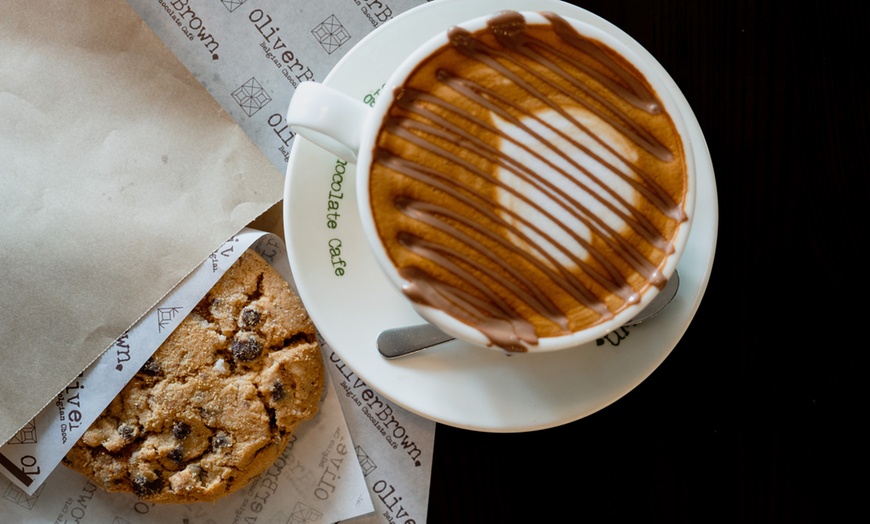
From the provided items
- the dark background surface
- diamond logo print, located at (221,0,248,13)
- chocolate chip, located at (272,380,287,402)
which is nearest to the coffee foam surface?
the dark background surface

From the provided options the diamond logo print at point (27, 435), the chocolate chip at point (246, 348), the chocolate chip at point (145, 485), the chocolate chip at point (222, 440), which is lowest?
the chocolate chip at point (222, 440)

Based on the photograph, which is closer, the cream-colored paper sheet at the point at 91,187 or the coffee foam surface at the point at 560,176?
the coffee foam surface at the point at 560,176

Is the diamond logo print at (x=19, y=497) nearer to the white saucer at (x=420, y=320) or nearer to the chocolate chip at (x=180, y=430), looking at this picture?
the chocolate chip at (x=180, y=430)

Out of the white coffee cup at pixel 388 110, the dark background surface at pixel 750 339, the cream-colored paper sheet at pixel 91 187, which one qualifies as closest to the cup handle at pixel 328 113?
the white coffee cup at pixel 388 110

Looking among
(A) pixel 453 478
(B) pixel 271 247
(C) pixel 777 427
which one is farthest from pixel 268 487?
(C) pixel 777 427

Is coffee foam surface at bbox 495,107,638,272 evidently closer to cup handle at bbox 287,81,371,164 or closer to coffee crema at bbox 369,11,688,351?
coffee crema at bbox 369,11,688,351

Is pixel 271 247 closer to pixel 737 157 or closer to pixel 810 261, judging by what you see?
pixel 737 157
